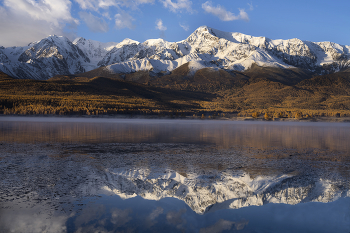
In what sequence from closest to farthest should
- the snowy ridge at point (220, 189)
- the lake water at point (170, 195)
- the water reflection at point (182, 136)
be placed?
1. the lake water at point (170, 195)
2. the snowy ridge at point (220, 189)
3. the water reflection at point (182, 136)

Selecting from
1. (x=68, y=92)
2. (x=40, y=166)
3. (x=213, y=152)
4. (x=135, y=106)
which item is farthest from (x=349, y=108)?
(x=40, y=166)

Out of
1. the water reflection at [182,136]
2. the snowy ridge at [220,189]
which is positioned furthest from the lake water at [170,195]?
the water reflection at [182,136]

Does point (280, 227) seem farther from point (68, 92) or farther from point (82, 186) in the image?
point (68, 92)

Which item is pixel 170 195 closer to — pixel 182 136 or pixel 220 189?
pixel 220 189

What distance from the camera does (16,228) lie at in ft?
27.7

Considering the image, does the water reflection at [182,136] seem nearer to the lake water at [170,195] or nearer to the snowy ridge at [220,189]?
the lake water at [170,195]

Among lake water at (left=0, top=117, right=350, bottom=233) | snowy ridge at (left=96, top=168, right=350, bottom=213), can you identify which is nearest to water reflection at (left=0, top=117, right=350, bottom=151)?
lake water at (left=0, top=117, right=350, bottom=233)

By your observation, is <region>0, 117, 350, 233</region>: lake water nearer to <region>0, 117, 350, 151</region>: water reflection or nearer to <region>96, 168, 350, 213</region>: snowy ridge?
<region>96, 168, 350, 213</region>: snowy ridge

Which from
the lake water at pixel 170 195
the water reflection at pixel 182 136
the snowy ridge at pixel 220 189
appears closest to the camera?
the lake water at pixel 170 195

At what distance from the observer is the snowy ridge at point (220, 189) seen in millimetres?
11398

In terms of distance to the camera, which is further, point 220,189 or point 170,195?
point 220,189

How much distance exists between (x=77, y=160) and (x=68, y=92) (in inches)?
6245

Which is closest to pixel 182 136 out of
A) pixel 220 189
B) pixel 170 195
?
pixel 220 189

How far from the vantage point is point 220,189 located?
40.9 ft
